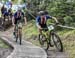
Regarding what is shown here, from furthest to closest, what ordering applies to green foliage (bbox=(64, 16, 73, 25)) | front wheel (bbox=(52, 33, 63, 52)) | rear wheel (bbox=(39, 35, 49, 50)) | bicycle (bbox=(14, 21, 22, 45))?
bicycle (bbox=(14, 21, 22, 45)), green foliage (bbox=(64, 16, 73, 25)), rear wheel (bbox=(39, 35, 49, 50)), front wheel (bbox=(52, 33, 63, 52))

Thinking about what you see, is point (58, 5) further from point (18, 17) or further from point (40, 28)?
point (40, 28)

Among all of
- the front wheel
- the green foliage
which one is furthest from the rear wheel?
the green foliage

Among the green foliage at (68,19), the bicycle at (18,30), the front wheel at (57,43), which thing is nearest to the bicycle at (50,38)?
the front wheel at (57,43)

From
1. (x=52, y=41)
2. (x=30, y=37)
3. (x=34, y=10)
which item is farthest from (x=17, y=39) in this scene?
(x=34, y=10)

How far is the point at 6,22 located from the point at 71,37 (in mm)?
14255

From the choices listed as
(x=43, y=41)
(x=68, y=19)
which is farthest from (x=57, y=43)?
(x=68, y=19)

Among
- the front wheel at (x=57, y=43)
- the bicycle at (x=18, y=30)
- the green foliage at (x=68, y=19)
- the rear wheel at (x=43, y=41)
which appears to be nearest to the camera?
the front wheel at (x=57, y=43)

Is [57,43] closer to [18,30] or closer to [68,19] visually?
→ [68,19]

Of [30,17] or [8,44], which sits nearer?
[8,44]

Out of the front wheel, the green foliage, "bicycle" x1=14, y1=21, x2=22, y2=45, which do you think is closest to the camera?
the front wheel

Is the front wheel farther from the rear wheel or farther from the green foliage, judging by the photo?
the green foliage

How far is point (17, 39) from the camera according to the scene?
1745 centimetres

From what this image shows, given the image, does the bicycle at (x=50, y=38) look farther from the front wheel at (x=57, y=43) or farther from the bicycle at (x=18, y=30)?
the bicycle at (x=18, y=30)

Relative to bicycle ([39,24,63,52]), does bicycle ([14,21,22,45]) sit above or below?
below
